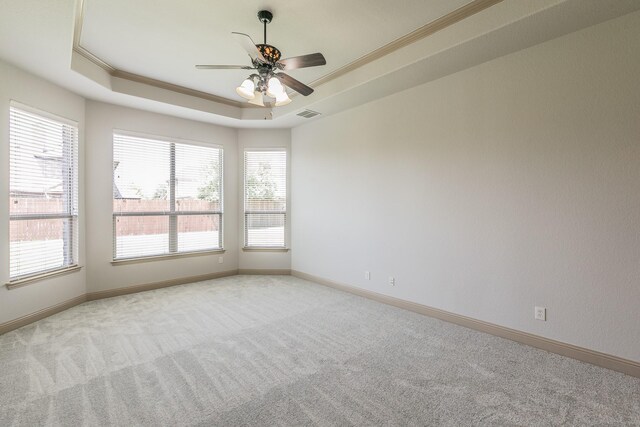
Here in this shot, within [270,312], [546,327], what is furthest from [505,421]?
[270,312]

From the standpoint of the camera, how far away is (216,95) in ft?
16.1

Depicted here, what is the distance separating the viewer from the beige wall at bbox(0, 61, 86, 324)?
3.24 meters

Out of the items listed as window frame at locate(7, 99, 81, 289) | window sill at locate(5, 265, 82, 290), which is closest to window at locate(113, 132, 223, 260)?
window frame at locate(7, 99, 81, 289)

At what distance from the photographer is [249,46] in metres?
2.49

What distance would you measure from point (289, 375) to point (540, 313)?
7.83 ft

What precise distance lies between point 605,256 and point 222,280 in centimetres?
519

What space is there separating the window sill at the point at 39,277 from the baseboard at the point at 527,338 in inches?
159

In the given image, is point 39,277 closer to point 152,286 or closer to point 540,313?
point 152,286

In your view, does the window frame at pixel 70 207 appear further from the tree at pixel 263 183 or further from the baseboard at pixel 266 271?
the tree at pixel 263 183

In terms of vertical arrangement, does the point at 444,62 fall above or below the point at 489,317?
above

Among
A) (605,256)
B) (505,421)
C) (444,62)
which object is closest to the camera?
(505,421)

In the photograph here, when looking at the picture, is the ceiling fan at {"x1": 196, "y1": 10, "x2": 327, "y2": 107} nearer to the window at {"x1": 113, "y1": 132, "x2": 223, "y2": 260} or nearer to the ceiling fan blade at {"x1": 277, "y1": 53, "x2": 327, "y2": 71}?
the ceiling fan blade at {"x1": 277, "y1": 53, "x2": 327, "y2": 71}

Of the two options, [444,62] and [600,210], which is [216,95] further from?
[600,210]

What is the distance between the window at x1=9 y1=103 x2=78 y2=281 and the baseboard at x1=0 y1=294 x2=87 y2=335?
1.48 feet
